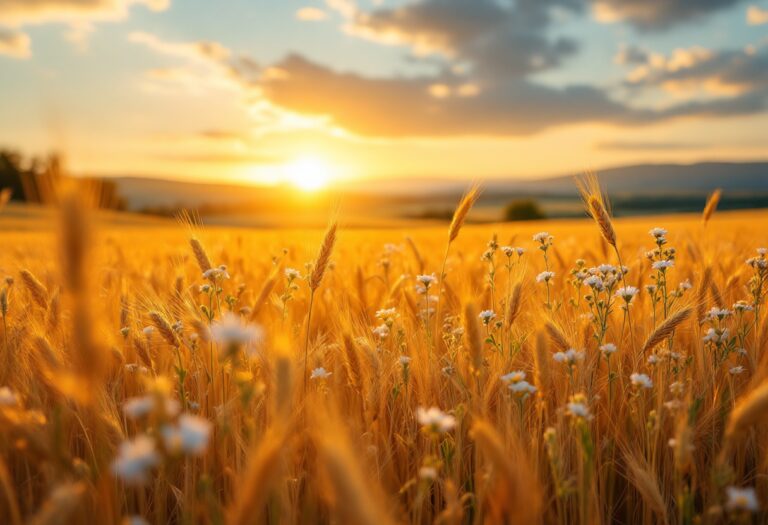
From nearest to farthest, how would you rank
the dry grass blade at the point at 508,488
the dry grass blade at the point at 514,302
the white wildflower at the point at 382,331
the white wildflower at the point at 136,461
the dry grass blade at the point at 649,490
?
the white wildflower at the point at 136,461 < the dry grass blade at the point at 508,488 < the dry grass blade at the point at 649,490 < the dry grass blade at the point at 514,302 < the white wildflower at the point at 382,331

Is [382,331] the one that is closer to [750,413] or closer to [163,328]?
[163,328]

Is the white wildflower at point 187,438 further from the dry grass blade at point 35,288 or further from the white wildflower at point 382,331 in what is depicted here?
the dry grass blade at point 35,288

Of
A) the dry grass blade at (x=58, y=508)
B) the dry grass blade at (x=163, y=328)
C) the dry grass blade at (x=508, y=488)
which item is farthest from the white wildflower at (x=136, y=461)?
the dry grass blade at (x=163, y=328)

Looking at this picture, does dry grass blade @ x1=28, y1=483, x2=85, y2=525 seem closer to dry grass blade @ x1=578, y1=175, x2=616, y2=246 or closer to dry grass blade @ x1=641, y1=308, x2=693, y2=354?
dry grass blade @ x1=641, y1=308, x2=693, y2=354

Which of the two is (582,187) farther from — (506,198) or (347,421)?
(506,198)

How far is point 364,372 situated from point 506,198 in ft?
387

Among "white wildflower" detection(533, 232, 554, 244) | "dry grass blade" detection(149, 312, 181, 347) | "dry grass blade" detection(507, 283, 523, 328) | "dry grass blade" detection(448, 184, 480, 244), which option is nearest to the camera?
"dry grass blade" detection(149, 312, 181, 347)

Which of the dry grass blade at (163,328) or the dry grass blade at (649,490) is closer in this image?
the dry grass blade at (649,490)

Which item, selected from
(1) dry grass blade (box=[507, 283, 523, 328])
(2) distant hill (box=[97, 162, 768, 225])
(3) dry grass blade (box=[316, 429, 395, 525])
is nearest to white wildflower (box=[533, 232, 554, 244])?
(1) dry grass blade (box=[507, 283, 523, 328])

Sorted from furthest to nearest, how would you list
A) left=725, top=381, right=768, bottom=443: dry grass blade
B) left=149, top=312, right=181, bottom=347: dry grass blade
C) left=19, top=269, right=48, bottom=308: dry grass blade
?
left=19, top=269, right=48, bottom=308: dry grass blade < left=149, top=312, right=181, bottom=347: dry grass blade < left=725, top=381, right=768, bottom=443: dry grass blade

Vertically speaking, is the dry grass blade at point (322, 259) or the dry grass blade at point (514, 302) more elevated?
the dry grass blade at point (322, 259)

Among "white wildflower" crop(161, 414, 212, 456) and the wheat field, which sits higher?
"white wildflower" crop(161, 414, 212, 456)

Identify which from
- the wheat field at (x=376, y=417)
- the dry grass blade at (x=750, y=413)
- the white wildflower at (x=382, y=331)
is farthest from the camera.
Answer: the white wildflower at (x=382, y=331)

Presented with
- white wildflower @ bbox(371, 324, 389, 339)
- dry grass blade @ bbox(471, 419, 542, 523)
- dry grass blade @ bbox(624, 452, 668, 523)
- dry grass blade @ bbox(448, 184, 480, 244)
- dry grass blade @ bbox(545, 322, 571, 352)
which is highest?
dry grass blade @ bbox(448, 184, 480, 244)
